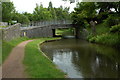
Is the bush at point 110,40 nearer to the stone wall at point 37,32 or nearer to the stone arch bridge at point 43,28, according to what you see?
the stone wall at point 37,32

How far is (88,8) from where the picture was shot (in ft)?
81.2

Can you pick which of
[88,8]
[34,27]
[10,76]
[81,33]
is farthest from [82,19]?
[10,76]

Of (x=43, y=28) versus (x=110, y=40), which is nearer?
(x=110, y=40)

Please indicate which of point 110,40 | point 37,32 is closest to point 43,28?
point 37,32

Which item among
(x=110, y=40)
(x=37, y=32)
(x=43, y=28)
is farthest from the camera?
(x=43, y=28)

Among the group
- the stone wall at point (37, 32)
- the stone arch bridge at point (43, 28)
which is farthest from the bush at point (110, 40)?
the stone arch bridge at point (43, 28)

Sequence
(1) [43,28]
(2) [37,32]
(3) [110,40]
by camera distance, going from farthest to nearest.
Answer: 1. (1) [43,28]
2. (2) [37,32]
3. (3) [110,40]

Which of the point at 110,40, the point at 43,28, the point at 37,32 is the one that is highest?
the point at 43,28

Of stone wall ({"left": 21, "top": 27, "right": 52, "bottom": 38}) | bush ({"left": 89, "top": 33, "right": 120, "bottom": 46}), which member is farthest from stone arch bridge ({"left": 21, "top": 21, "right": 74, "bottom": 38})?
bush ({"left": 89, "top": 33, "right": 120, "bottom": 46})

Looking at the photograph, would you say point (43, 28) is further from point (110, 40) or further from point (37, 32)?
point (110, 40)

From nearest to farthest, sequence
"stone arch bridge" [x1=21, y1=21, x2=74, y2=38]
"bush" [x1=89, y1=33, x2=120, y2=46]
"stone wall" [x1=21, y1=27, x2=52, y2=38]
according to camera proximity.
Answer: "bush" [x1=89, y1=33, x2=120, y2=46], "stone wall" [x1=21, y1=27, x2=52, y2=38], "stone arch bridge" [x1=21, y1=21, x2=74, y2=38]

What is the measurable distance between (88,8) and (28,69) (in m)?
16.4

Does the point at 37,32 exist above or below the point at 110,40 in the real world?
above

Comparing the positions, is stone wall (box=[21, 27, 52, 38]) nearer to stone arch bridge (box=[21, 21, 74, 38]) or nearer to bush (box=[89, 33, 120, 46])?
stone arch bridge (box=[21, 21, 74, 38])
